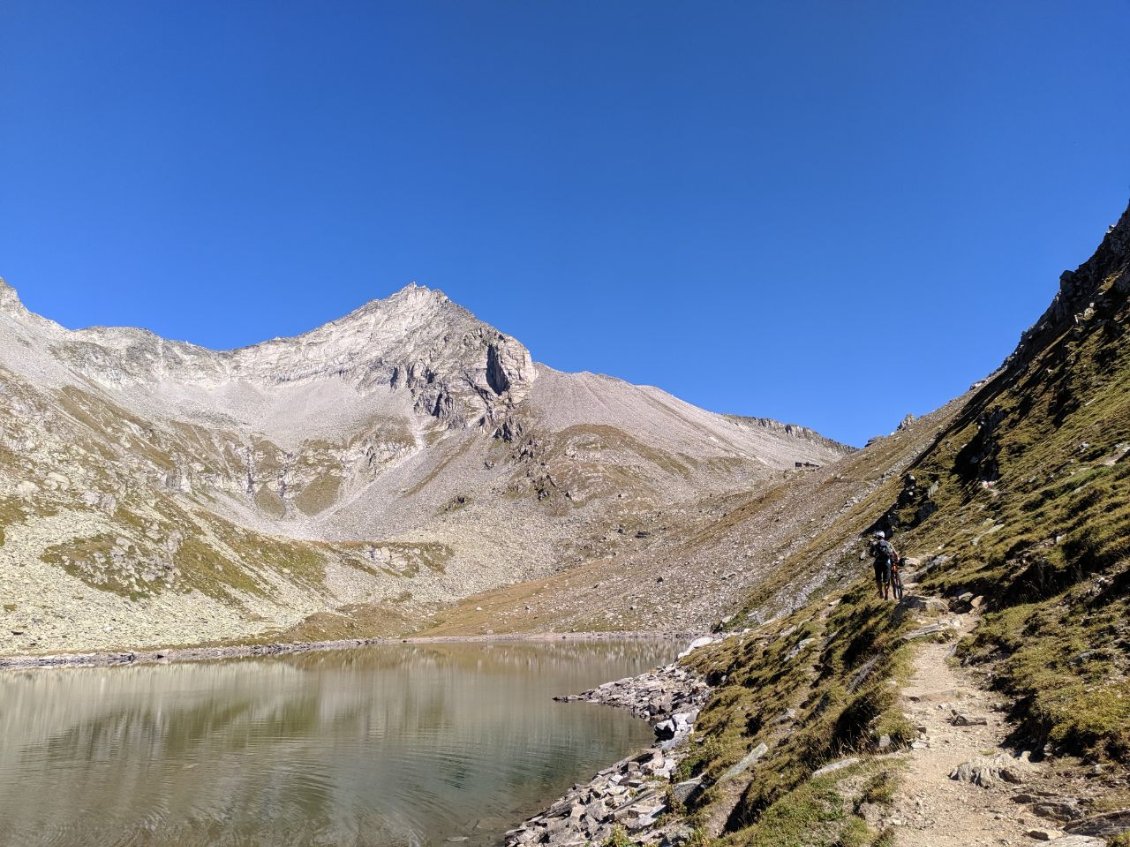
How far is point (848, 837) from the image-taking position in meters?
13.0

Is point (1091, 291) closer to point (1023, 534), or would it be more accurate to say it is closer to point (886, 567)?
point (1023, 534)

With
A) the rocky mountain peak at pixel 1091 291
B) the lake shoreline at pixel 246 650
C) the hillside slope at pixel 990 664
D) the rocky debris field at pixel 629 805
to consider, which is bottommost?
the rocky debris field at pixel 629 805

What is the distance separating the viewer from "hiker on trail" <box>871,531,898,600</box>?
93.7ft

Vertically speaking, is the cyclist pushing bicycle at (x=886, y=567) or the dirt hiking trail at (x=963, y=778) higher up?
the cyclist pushing bicycle at (x=886, y=567)

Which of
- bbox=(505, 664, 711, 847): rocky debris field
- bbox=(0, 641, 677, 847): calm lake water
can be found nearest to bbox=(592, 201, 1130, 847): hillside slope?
bbox=(505, 664, 711, 847): rocky debris field

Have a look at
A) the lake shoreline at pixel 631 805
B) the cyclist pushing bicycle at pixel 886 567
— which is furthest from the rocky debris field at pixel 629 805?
the cyclist pushing bicycle at pixel 886 567

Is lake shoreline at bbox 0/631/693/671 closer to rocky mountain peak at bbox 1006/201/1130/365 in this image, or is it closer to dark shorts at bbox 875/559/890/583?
rocky mountain peak at bbox 1006/201/1130/365

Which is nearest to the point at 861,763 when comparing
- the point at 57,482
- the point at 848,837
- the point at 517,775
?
the point at 848,837

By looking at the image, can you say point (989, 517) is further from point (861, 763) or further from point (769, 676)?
point (861, 763)

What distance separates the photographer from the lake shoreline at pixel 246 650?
298 ft

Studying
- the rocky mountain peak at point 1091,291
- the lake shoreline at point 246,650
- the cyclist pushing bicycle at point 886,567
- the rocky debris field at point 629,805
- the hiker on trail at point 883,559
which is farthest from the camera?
the lake shoreline at point 246,650

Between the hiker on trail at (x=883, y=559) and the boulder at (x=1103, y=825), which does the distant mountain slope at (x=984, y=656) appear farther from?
the hiker on trail at (x=883, y=559)

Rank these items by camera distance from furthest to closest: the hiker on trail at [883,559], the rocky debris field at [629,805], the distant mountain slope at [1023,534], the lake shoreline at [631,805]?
the hiker on trail at [883,559], the rocky debris field at [629,805], the lake shoreline at [631,805], the distant mountain slope at [1023,534]

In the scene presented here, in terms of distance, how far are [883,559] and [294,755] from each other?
36.2 m
